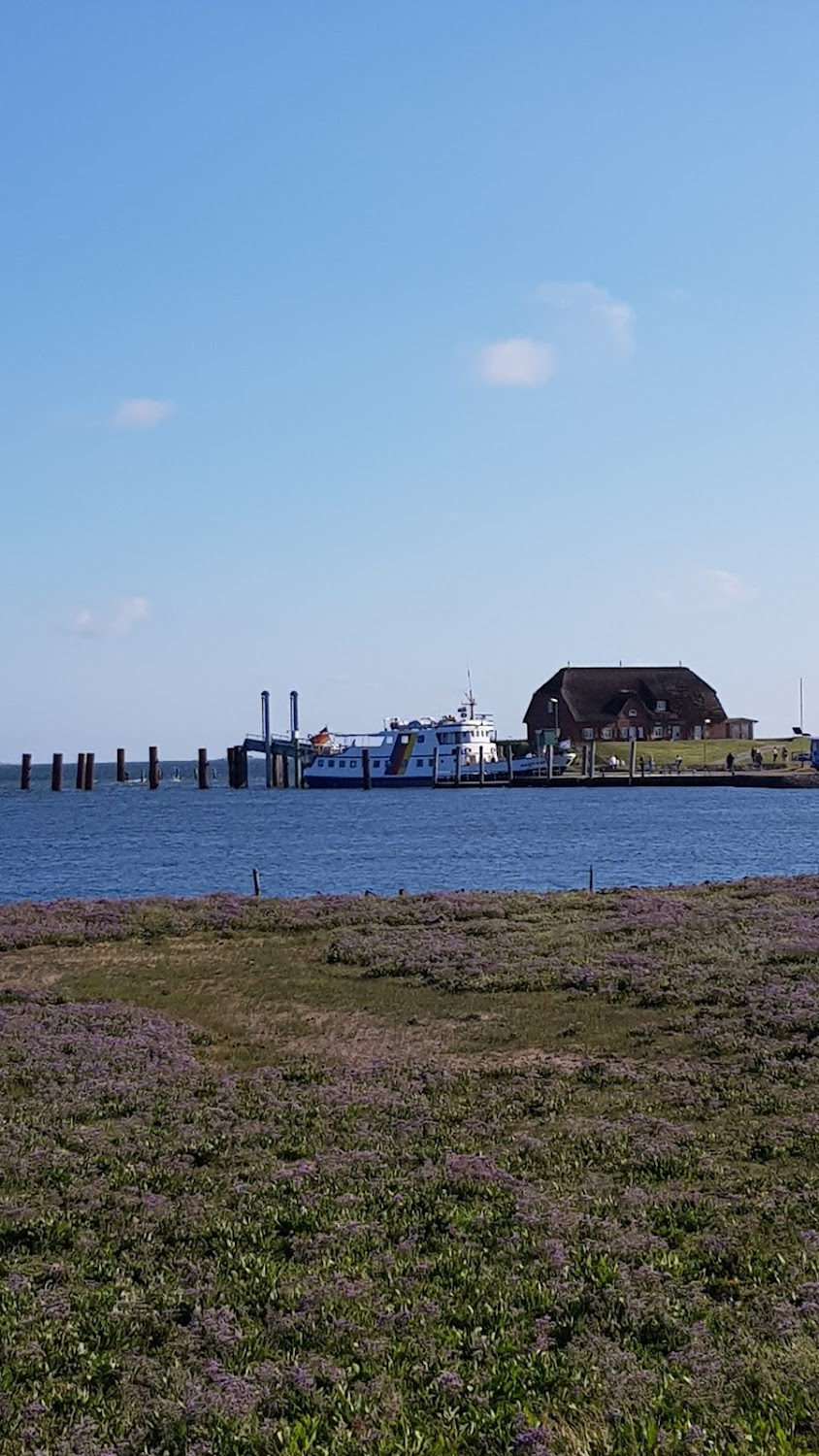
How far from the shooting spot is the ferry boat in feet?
472

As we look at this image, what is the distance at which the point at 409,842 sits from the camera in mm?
76312

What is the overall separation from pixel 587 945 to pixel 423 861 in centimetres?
3188

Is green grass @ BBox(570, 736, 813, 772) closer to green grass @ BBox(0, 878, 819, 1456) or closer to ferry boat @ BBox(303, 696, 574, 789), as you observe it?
ferry boat @ BBox(303, 696, 574, 789)

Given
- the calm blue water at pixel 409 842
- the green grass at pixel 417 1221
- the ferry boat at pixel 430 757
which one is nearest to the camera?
the green grass at pixel 417 1221

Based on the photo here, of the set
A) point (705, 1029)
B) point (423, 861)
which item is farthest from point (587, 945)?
point (423, 861)

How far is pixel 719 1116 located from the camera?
16438mm

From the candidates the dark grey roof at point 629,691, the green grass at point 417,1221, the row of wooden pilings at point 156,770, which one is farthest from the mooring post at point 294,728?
the green grass at point 417,1221

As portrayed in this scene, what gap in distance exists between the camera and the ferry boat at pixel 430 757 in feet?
472

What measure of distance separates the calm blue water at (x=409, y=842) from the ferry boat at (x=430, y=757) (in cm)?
1295

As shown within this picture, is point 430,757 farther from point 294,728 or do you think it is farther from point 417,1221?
point 417,1221

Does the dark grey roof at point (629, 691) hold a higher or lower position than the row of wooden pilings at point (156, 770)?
higher

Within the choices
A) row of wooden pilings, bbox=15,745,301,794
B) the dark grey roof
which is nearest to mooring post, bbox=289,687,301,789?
row of wooden pilings, bbox=15,745,301,794

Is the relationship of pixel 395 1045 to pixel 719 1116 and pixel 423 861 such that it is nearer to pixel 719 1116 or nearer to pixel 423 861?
pixel 719 1116

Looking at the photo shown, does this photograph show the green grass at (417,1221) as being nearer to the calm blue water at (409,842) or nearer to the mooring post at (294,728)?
the calm blue water at (409,842)
